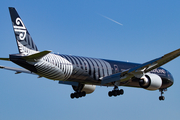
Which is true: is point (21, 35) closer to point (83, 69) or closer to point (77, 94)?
point (83, 69)

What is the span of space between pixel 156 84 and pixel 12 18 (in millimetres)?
17459

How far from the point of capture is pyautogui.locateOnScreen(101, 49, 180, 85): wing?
30153mm

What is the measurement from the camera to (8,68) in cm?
3556

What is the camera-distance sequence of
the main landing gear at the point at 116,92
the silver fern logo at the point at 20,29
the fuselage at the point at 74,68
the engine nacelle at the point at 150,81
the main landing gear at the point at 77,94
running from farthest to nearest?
the main landing gear at the point at 77,94, the engine nacelle at the point at 150,81, the main landing gear at the point at 116,92, the silver fern logo at the point at 20,29, the fuselage at the point at 74,68

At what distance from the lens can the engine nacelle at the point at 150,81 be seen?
1383 inches

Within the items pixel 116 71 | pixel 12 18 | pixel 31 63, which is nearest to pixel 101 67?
pixel 116 71

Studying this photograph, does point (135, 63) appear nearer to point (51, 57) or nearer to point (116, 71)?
point (116, 71)

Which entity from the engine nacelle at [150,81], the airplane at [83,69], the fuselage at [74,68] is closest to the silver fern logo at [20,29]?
the airplane at [83,69]

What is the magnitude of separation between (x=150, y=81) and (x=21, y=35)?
15.1 meters

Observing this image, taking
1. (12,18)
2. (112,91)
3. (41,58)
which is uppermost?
(12,18)

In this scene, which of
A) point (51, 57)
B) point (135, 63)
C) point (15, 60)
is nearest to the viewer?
point (15, 60)

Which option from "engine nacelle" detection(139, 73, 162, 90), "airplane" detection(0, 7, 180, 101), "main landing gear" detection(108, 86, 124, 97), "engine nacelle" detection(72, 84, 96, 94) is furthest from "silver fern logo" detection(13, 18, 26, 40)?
"engine nacelle" detection(139, 73, 162, 90)

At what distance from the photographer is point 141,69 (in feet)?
106

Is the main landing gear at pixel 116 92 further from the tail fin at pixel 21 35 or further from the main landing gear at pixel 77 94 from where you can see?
the tail fin at pixel 21 35
